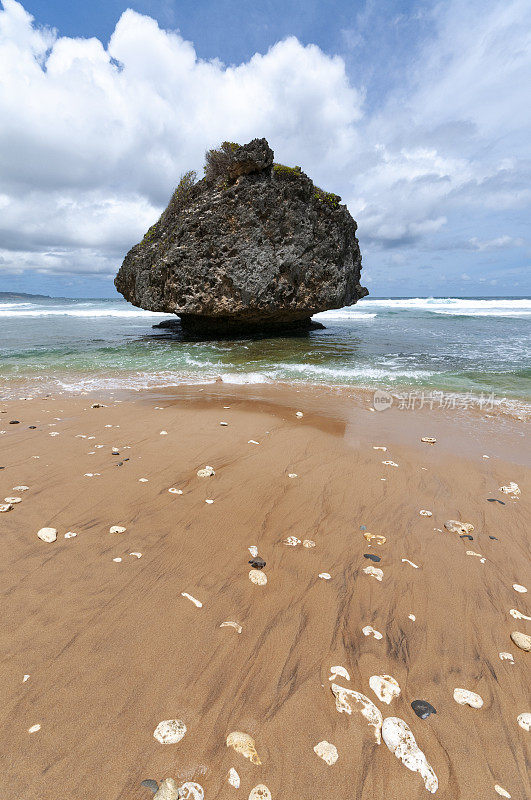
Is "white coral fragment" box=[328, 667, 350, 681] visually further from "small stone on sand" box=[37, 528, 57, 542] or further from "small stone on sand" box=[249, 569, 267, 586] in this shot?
"small stone on sand" box=[37, 528, 57, 542]

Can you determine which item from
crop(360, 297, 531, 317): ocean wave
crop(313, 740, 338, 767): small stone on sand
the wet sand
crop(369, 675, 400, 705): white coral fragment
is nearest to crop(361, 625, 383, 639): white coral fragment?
the wet sand

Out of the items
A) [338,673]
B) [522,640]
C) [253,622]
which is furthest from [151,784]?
[522,640]

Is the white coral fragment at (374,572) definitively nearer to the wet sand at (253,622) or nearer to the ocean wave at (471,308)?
the wet sand at (253,622)

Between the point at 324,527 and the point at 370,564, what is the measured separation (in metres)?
0.55

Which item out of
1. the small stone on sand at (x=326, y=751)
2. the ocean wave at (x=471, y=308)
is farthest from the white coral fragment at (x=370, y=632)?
the ocean wave at (x=471, y=308)

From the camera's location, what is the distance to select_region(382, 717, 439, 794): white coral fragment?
157cm

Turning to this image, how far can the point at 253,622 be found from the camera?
2279 millimetres

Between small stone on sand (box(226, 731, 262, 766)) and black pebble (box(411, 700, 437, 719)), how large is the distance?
829 mm

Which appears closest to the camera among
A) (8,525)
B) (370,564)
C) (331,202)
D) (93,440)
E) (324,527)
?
(370,564)

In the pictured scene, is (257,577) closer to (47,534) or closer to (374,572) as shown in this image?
(374,572)

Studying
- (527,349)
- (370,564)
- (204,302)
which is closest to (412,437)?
(370,564)

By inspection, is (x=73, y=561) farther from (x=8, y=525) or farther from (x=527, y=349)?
(x=527, y=349)

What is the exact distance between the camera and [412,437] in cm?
568

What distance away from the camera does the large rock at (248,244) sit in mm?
14812
